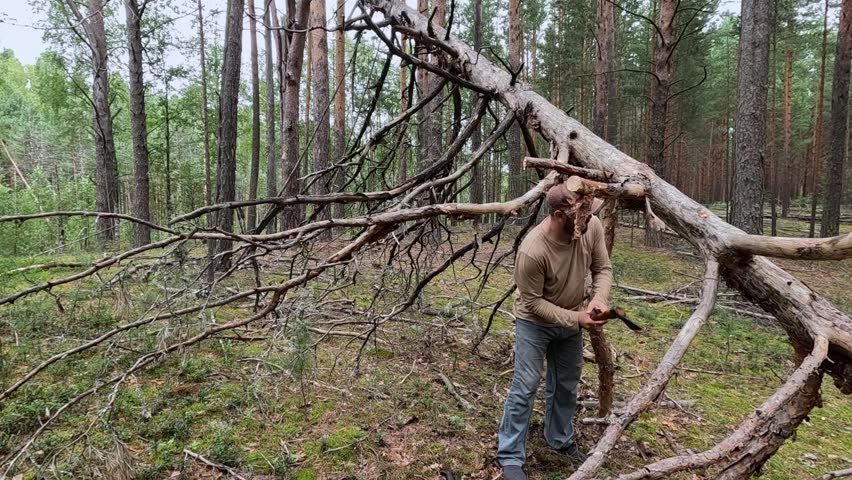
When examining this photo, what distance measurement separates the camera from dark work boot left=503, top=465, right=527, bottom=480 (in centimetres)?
269

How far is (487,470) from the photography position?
113 inches

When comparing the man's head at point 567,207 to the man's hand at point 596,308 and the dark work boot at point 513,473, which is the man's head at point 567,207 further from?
the dark work boot at point 513,473

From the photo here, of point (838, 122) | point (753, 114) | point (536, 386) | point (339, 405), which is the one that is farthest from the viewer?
point (838, 122)

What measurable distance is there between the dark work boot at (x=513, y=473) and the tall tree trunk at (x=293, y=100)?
2.51m

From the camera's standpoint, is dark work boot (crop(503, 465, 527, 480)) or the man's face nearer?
the man's face

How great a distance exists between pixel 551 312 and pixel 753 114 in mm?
6888

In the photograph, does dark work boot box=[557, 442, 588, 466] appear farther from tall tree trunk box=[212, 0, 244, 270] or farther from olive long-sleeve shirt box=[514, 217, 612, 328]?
tall tree trunk box=[212, 0, 244, 270]

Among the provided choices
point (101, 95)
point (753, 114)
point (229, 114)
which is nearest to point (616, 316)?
point (229, 114)

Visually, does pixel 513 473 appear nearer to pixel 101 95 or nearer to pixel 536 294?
pixel 536 294

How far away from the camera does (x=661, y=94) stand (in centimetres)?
805

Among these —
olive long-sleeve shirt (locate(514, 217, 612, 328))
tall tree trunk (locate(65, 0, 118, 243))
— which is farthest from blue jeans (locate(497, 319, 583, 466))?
tall tree trunk (locate(65, 0, 118, 243))

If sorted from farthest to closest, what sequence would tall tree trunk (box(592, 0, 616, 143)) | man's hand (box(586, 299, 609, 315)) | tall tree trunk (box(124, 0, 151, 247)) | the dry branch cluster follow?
tall tree trunk (box(592, 0, 616, 143))
tall tree trunk (box(124, 0, 151, 247))
man's hand (box(586, 299, 609, 315))
the dry branch cluster

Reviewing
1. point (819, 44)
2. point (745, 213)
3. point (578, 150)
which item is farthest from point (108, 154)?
point (819, 44)

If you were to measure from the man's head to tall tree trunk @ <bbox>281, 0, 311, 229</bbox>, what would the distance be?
6.40 feet
